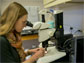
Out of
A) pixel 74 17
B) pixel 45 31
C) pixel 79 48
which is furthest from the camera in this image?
pixel 74 17

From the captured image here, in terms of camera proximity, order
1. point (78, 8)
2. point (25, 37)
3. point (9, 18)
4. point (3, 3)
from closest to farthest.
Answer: point (9, 18) → point (78, 8) → point (25, 37) → point (3, 3)

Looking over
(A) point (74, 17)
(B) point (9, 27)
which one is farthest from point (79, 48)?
A: (A) point (74, 17)

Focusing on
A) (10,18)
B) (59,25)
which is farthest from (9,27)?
(59,25)

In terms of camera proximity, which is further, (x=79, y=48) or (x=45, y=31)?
(x=45, y=31)

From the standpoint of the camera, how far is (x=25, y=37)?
2.24 metres

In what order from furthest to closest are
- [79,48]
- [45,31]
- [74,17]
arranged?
[74,17]
[45,31]
[79,48]

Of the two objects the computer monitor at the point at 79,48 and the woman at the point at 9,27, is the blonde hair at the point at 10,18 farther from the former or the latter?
the computer monitor at the point at 79,48

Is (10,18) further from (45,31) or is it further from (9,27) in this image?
(45,31)

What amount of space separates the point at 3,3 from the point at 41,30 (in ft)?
6.03

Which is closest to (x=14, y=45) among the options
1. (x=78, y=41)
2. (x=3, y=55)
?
(x=3, y=55)

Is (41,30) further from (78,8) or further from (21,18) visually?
(78,8)

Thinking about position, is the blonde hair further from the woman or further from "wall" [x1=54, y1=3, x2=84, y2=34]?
"wall" [x1=54, y1=3, x2=84, y2=34]

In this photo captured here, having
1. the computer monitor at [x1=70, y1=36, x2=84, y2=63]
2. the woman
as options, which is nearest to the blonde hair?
the woman

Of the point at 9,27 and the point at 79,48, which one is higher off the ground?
the point at 9,27
